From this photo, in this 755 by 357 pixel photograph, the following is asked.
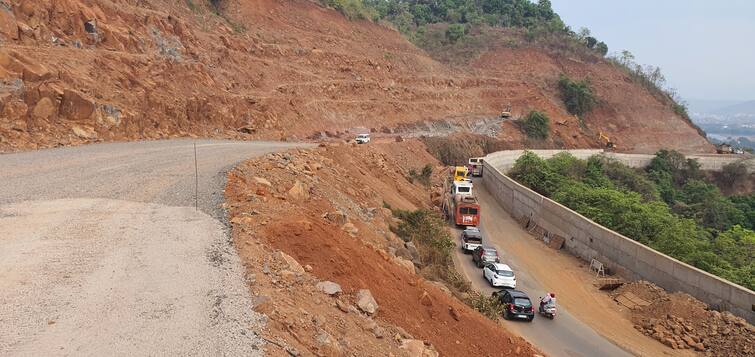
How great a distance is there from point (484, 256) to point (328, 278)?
15771 mm

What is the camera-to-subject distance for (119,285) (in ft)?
29.3

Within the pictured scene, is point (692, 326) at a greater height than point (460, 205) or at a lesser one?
lesser

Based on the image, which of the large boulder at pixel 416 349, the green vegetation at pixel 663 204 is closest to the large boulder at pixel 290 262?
the large boulder at pixel 416 349

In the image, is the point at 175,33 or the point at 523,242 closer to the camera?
the point at 523,242

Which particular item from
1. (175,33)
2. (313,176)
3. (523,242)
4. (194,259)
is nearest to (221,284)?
(194,259)

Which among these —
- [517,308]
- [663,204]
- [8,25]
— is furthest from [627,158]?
[8,25]

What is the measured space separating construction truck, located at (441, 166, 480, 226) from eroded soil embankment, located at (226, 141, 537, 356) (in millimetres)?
13247

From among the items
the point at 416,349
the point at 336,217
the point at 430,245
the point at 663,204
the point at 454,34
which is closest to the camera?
the point at 416,349

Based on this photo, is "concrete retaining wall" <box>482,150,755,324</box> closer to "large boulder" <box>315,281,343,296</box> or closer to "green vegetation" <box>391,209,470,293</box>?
"green vegetation" <box>391,209,470,293</box>

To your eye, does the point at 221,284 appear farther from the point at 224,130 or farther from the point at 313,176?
the point at 224,130

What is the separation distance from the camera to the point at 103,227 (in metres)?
11.7

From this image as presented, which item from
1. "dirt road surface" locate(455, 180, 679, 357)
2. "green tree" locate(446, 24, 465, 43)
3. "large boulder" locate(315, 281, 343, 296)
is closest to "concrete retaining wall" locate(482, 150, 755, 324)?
"dirt road surface" locate(455, 180, 679, 357)

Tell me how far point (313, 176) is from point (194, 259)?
10.4 m

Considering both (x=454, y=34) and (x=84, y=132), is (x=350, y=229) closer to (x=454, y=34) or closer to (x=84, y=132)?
(x=84, y=132)
